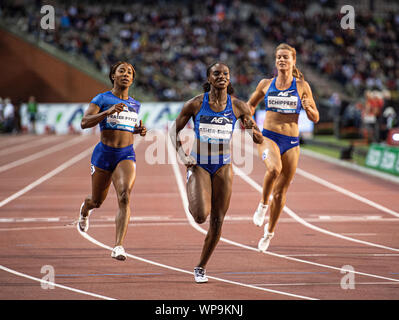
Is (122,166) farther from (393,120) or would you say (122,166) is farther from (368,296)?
(393,120)

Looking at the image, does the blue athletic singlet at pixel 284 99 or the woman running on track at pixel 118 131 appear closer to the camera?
the woman running on track at pixel 118 131

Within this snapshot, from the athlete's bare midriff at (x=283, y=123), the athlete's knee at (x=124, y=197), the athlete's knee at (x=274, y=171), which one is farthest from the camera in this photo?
the athlete's bare midriff at (x=283, y=123)

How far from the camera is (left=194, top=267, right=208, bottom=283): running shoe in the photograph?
7.14 meters

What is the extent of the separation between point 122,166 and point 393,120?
17080 mm

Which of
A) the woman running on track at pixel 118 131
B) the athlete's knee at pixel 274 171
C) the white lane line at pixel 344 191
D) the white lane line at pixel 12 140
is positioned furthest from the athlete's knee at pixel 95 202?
the white lane line at pixel 12 140

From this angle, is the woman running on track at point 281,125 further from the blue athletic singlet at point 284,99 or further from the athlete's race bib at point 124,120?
the athlete's race bib at point 124,120

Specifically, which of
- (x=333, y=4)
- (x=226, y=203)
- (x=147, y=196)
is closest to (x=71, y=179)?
(x=147, y=196)

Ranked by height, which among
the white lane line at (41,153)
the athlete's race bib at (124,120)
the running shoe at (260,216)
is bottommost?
the white lane line at (41,153)

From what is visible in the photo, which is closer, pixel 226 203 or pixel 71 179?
pixel 226 203

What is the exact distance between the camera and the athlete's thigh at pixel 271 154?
8.96 meters

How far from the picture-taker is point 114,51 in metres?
40.3

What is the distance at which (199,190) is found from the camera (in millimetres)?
7004

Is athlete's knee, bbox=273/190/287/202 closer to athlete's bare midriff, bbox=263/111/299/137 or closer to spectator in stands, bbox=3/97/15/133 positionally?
athlete's bare midriff, bbox=263/111/299/137

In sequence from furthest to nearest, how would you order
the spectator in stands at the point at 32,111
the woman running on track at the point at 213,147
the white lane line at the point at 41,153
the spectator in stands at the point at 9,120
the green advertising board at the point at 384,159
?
the spectator in stands at the point at 9,120
the spectator in stands at the point at 32,111
the white lane line at the point at 41,153
the green advertising board at the point at 384,159
the woman running on track at the point at 213,147
